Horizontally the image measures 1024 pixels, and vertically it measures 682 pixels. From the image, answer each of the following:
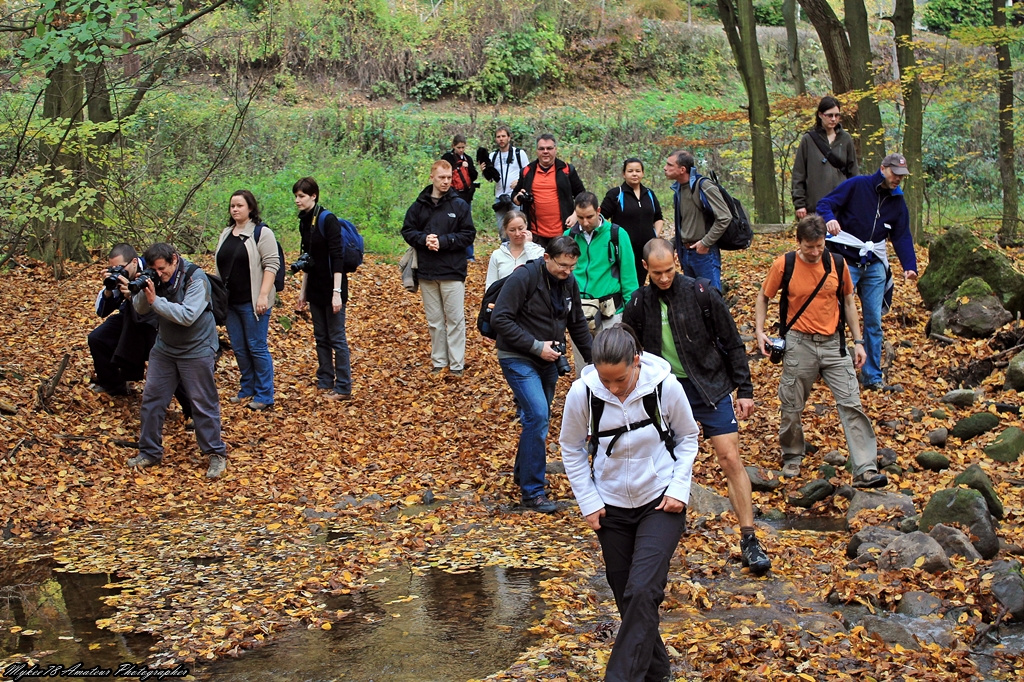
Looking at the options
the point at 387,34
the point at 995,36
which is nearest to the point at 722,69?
the point at 387,34

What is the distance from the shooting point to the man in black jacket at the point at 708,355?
607 centimetres

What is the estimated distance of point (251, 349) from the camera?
10.1 metres

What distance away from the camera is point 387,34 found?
30828 mm

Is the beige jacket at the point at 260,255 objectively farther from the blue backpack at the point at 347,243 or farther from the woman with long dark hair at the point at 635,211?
the woman with long dark hair at the point at 635,211

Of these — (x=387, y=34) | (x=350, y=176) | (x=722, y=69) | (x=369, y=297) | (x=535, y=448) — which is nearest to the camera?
(x=535, y=448)

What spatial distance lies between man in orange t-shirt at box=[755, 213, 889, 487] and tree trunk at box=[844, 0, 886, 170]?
25.5ft

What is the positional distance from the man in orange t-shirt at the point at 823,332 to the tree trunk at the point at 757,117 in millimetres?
10541

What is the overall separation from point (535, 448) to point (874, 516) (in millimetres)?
2597

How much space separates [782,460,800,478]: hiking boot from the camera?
8.36 meters

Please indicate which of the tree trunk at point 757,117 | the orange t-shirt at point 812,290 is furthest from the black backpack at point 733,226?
the tree trunk at point 757,117

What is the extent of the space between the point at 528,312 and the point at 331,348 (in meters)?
4.12

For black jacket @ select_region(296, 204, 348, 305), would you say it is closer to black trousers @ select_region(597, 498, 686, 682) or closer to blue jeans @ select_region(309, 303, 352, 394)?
blue jeans @ select_region(309, 303, 352, 394)

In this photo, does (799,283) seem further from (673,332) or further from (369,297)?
(369,297)

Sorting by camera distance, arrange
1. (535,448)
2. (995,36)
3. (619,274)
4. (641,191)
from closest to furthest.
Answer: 1. (535,448)
2. (619,274)
3. (641,191)
4. (995,36)
